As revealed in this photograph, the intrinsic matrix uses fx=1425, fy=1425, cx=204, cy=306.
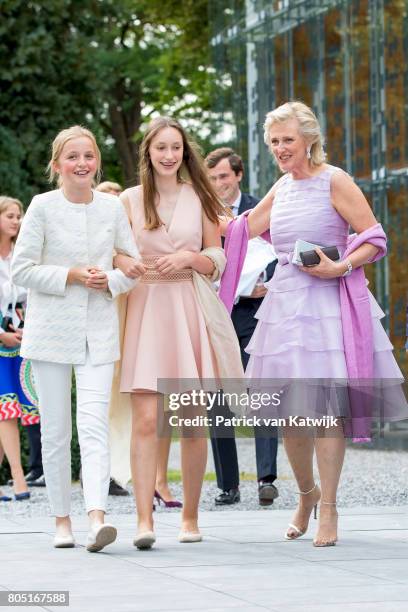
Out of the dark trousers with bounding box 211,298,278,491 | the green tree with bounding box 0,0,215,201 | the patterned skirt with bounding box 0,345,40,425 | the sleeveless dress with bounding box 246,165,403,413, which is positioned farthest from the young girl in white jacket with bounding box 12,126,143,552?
the green tree with bounding box 0,0,215,201

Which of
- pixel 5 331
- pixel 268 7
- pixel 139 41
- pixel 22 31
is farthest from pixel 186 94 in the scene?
pixel 5 331

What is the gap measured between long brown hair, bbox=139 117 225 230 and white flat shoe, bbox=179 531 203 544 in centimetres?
152

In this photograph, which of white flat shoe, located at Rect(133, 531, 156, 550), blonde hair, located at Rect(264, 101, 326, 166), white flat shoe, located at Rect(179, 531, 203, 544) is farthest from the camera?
white flat shoe, located at Rect(179, 531, 203, 544)

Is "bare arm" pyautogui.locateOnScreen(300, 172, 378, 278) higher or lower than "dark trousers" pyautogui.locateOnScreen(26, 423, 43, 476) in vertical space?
higher

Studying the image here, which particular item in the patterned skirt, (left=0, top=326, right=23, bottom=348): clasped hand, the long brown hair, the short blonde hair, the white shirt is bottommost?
the patterned skirt

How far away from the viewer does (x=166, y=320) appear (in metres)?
6.94

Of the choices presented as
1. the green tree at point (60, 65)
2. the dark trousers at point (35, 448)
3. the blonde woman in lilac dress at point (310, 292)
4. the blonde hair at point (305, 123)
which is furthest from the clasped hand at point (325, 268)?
the green tree at point (60, 65)

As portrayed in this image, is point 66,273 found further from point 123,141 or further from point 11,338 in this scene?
point 123,141

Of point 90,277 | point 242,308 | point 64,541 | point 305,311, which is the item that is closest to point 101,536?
point 64,541

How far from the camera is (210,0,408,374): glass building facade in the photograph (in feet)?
49.6

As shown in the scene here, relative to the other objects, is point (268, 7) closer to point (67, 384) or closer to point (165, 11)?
point (165, 11)

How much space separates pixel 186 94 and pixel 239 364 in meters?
26.3

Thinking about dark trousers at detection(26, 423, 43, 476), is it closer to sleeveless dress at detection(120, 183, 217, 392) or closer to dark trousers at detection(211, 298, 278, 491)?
dark trousers at detection(211, 298, 278, 491)

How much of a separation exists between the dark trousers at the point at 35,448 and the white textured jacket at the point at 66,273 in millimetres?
4034
